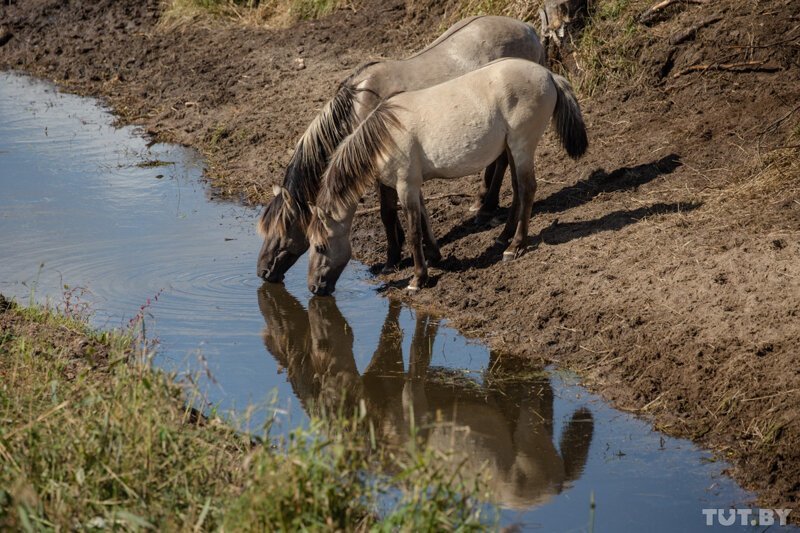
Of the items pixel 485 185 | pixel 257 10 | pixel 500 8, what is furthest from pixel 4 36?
pixel 485 185

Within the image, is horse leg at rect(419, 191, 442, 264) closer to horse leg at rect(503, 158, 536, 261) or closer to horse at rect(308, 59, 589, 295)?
horse at rect(308, 59, 589, 295)

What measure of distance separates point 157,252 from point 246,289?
1.22m

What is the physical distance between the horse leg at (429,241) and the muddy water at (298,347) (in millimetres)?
610

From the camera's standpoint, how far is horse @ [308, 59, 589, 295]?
27.2 ft

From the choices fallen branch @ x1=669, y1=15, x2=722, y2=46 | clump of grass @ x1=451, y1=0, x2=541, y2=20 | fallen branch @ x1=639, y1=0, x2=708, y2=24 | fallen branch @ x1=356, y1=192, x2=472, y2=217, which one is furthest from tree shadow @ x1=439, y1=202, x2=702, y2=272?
clump of grass @ x1=451, y1=0, x2=541, y2=20

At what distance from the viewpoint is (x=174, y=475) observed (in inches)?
173

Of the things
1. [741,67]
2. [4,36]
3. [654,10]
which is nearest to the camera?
[741,67]

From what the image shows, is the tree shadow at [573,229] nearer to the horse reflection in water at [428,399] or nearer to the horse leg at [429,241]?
the horse leg at [429,241]

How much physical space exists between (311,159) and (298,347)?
71.2 inches

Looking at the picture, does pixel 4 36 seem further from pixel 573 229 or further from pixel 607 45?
pixel 573 229

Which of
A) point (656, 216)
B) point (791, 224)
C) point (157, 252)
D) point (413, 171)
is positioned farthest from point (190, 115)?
point (791, 224)

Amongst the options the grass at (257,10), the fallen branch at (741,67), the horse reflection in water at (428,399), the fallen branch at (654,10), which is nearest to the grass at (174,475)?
the horse reflection in water at (428,399)

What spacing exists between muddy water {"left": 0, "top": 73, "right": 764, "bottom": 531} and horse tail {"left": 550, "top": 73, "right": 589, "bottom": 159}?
2.08 m

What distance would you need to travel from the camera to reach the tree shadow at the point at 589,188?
9547mm
